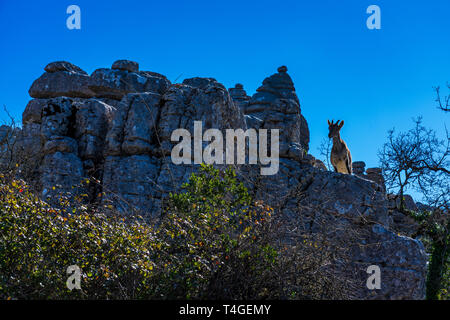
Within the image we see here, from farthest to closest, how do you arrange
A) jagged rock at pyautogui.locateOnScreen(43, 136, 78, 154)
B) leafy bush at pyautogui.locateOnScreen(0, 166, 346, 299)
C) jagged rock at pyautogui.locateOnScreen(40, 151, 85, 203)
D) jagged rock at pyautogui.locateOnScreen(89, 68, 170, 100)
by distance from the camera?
jagged rock at pyautogui.locateOnScreen(89, 68, 170, 100)
jagged rock at pyautogui.locateOnScreen(43, 136, 78, 154)
jagged rock at pyautogui.locateOnScreen(40, 151, 85, 203)
leafy bush at pyautogui.locateOnScreen(0, 166, 346, 299)

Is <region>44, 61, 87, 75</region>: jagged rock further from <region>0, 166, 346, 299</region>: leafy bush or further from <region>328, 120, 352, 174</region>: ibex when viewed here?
<region>0, 166, 346, 299</region>: leafy bush

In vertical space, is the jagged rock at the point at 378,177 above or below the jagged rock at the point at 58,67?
below

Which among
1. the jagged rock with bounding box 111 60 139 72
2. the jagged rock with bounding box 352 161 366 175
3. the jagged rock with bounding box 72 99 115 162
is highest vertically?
the jagged rock with bounding box 111 60 139 72

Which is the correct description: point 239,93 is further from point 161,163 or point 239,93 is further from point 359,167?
point 161,163

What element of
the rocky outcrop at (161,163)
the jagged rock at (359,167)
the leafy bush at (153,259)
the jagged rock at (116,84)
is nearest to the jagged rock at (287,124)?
the rocky outcrop at (161,163)

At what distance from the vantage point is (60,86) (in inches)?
Result: 867

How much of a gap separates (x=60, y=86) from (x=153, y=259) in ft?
61.5

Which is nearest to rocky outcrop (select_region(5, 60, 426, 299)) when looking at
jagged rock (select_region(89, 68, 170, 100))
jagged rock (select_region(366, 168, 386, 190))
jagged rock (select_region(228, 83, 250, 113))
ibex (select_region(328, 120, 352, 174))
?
ibex (select_region(328, 120, 352, 174))

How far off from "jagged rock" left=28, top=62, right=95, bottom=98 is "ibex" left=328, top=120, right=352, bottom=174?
44.7ft

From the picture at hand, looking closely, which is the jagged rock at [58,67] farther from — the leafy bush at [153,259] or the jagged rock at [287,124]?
the leafy bush at [153,259]

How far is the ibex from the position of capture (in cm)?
1385

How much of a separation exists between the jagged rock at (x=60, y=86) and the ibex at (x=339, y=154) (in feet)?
44.7

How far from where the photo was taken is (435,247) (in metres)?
11.5

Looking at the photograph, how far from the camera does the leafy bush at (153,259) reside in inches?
210
